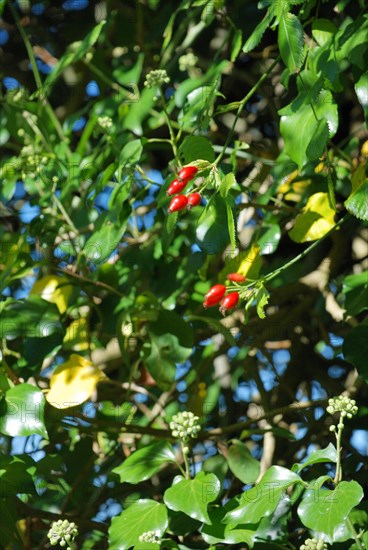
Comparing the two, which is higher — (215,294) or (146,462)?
(215,294)

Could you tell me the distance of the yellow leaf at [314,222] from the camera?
1233 millimetres

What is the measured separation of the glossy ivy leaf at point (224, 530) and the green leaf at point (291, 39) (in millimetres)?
506

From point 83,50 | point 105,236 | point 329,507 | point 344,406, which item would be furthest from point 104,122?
point 329,507

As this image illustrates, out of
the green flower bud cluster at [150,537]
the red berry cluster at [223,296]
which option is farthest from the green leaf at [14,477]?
the red berry cluster at [223,296]

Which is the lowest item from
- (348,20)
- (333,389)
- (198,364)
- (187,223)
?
(333,389)

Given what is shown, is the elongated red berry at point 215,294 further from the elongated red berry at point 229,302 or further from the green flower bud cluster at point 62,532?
the green flower bud cluster at point 62,532

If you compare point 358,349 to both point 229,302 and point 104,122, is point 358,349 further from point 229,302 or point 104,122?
point 104,122

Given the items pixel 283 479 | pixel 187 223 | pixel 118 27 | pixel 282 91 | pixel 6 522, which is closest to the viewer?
pixel 283 479

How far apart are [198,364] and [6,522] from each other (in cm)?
43

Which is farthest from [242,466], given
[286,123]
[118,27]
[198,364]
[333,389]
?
[118,27]

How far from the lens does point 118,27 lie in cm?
188

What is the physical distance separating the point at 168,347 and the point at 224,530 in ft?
1.10

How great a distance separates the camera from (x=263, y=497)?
102 centimetres

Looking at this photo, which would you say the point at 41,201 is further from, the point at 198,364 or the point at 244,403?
the point at 244,403
